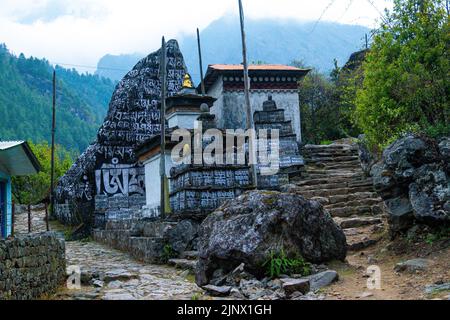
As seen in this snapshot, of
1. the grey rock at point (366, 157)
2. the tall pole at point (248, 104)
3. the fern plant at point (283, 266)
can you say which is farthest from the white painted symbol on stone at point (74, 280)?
the grey rock at point (366, 157)

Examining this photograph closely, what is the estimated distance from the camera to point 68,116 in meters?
90.7

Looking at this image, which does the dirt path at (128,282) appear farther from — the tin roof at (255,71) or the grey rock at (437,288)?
the tin roof at (255,71)

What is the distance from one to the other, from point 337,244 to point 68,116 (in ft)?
289

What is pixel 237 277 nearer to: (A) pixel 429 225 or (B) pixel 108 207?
(A) pixel 429 225

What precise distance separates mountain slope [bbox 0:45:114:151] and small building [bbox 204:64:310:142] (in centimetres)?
4904

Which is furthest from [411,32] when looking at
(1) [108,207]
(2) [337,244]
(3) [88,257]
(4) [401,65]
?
A: (1) [108,207]

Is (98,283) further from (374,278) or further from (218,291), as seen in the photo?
(374,278)

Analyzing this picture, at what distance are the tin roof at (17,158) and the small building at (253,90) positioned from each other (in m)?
17.2

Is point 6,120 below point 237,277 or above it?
above

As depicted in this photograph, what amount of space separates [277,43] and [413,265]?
5648 inches

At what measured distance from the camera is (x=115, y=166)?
2772 centimetres

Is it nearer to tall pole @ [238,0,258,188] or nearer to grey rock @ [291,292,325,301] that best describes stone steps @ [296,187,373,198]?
tall pole @ [238,0,258,188]

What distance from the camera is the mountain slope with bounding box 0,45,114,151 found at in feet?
248

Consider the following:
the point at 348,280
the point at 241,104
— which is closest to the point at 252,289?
the point at 348,280
